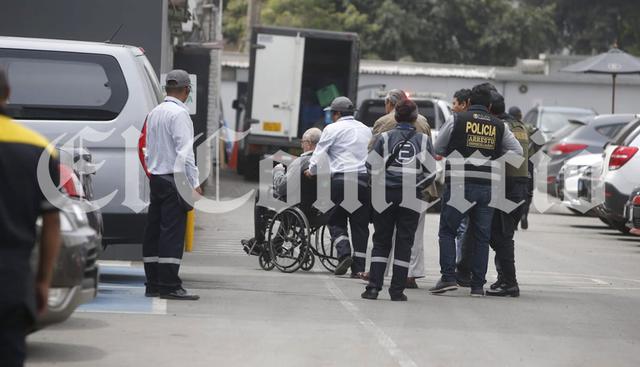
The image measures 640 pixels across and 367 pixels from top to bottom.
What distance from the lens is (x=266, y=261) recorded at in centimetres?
1371

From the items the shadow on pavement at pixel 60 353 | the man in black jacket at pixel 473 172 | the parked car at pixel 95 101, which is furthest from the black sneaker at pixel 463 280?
the shadow on pavement at pixel 60 353

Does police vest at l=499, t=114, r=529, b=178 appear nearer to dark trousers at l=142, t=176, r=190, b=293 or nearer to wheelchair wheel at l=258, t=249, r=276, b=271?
wheelchair wheel at l=258, t=249, r=276, b=271

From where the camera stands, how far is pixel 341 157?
525 inches

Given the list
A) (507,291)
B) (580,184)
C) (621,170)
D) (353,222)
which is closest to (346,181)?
(353,222)

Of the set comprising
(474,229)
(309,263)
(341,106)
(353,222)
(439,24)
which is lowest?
(309,263)

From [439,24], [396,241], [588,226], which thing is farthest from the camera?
[439,24]

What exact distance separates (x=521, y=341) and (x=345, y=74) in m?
20.3

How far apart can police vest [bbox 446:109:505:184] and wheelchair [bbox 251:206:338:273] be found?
1.92 meters

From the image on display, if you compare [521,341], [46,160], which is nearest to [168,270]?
[521,341]

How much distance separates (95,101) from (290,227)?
297 cm

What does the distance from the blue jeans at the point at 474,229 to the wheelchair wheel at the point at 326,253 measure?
1785mm

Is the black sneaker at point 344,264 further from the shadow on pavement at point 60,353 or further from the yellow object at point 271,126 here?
the yellow object at point 271,126

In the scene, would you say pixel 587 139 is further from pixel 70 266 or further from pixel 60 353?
pixel 70 266

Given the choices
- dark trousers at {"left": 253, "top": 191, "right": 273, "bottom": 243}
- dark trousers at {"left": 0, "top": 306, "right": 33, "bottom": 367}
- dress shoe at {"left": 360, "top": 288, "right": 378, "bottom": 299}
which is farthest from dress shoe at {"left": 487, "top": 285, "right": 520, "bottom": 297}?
dark trousers at {"left": 0, "top": 306, "right": 33, "bottom": 367}
